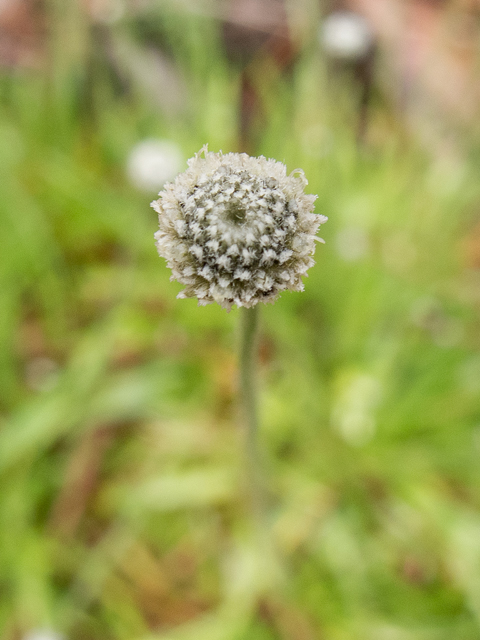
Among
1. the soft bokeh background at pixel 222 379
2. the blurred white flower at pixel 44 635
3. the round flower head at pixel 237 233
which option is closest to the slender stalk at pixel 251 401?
the round flower head at pixel 237 233

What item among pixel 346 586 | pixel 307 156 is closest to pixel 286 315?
pixel 307 156

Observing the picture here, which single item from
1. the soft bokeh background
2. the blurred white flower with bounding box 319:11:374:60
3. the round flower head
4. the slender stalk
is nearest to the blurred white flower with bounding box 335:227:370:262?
the soft bokeh background

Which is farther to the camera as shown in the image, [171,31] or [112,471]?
[171,31]

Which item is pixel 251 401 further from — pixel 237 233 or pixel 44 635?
pixel 44 635

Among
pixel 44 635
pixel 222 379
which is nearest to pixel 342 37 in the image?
pixel 222 379

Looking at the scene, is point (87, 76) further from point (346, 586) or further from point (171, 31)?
point (346, 586)
